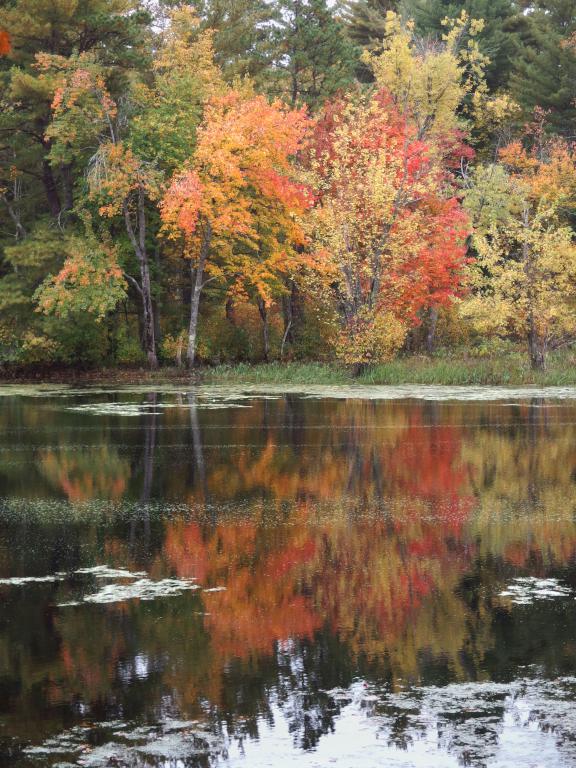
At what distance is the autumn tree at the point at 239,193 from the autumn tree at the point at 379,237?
167cm

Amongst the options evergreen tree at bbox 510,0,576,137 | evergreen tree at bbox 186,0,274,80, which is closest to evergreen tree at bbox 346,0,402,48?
evergreen tree at bbox 186,0,274,80

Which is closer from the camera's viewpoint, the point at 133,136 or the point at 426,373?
the point at 426,373

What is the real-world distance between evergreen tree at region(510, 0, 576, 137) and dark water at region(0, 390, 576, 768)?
43143mm

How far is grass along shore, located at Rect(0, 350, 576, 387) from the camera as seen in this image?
3656 cm

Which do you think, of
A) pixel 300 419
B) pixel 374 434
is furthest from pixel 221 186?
pixel 374 434

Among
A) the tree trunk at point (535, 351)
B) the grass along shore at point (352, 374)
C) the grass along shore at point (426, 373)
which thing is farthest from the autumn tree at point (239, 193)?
the tree trunk at point (535, 351)

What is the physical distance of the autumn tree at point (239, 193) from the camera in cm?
4050

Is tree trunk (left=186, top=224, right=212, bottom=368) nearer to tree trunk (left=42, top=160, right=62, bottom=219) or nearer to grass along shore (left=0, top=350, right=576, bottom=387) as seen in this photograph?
grass along shore (left=0, top=350, right=576, bottom=387)

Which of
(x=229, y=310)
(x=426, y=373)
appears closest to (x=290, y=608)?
(x=426, y=373)

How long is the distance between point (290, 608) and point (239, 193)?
1387 inches

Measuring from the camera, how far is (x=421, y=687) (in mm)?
6926

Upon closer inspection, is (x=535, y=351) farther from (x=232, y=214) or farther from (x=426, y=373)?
(x=232, y=214)

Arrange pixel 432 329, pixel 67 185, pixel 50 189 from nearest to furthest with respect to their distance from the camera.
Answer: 1. pixel 67 185
2. pixel 50 189
3. pixel 432 329

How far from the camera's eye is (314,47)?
54.0m
